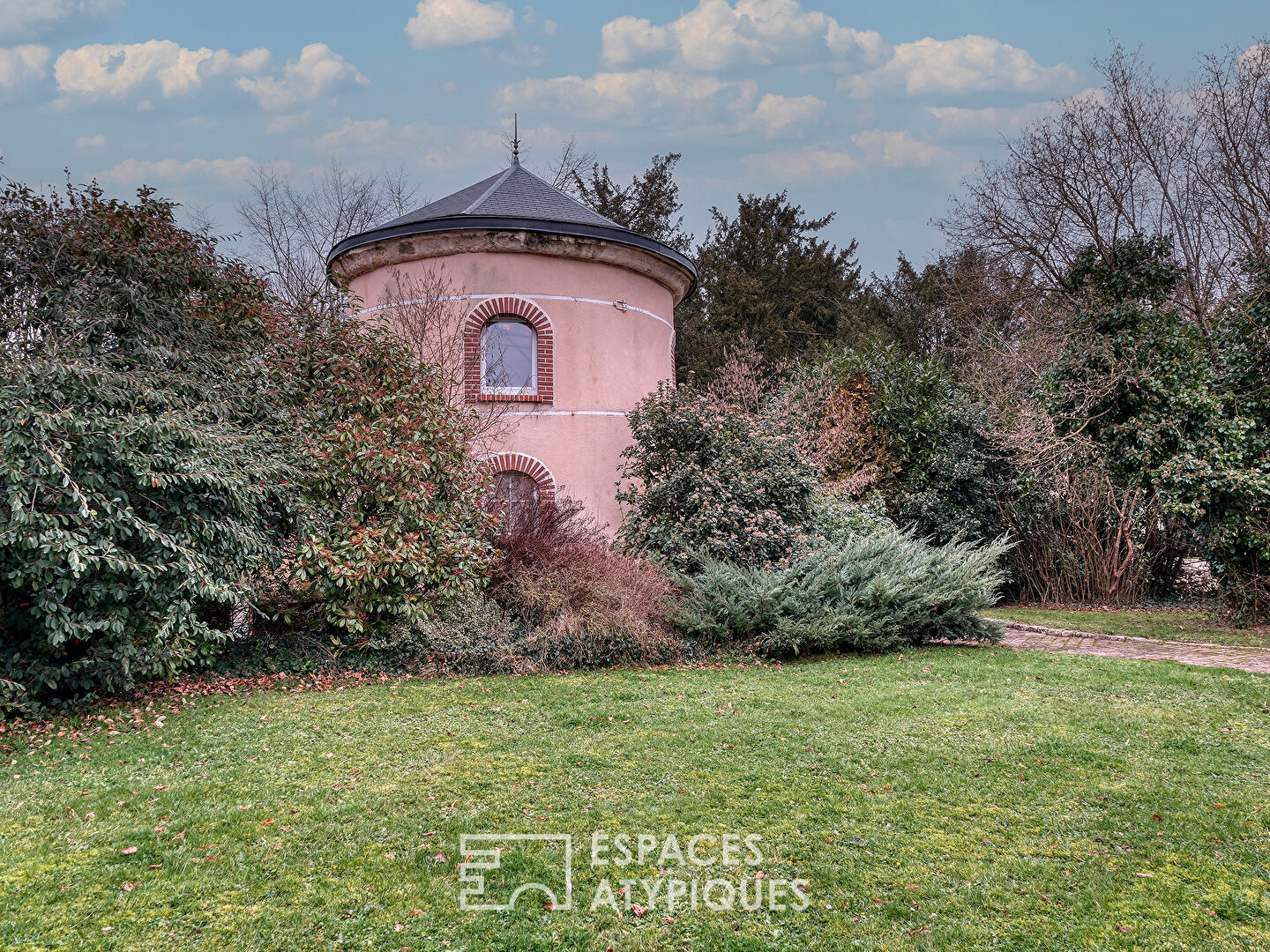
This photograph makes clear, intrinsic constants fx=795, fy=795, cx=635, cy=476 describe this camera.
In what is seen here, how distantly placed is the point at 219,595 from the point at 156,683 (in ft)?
5.61

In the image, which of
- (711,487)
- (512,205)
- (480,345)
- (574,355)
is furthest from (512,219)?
(711,487)

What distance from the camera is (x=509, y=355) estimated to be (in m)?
12.9

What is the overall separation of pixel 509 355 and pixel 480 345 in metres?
0.50

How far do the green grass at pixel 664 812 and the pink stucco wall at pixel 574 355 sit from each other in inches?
234

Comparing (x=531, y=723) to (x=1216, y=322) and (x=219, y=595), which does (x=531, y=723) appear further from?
(x=1216, y=322)

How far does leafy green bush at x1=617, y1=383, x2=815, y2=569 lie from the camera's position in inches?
410

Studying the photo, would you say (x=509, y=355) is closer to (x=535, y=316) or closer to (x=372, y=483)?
(x=535, y=316)

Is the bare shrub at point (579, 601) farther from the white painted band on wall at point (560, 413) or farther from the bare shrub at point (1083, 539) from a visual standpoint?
the bare shrub at point (1083, 539)

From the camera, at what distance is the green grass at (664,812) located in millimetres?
3215

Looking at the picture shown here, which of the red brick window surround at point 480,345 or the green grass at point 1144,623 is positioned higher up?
the red brick window surround at point 480,345

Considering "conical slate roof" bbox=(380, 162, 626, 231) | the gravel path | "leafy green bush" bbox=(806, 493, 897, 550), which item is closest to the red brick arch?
"conical slate roof" bbox=(380, 162, 626, 231)

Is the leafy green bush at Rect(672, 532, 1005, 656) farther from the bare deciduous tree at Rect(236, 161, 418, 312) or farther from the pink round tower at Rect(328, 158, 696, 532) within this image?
the bare deciduous tree at Rect(236, 161, 418, 312)

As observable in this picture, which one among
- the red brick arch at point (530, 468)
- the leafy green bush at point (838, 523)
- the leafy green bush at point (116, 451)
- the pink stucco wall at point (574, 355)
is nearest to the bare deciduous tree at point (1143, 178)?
the leafy green bush at point (838, 523)

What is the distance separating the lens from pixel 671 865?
371cm
